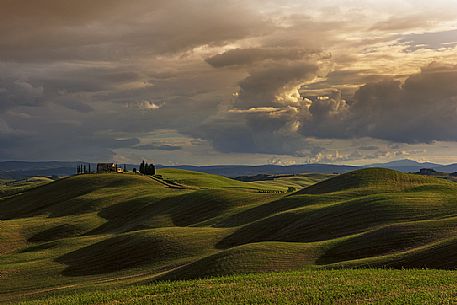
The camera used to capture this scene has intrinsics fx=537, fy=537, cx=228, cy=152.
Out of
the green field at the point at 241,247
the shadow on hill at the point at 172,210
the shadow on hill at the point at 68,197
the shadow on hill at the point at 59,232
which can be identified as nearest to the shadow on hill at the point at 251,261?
the green field at the point at 241,247

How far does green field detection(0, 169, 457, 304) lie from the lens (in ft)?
109

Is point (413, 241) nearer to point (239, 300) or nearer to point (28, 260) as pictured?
point (239, 300)

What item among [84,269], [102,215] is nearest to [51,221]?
[102,215]

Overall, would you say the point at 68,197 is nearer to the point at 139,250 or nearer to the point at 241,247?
the point at 139,250

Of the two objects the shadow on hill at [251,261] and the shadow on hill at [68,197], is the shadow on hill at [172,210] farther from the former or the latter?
the shadow on hill at [251,261]

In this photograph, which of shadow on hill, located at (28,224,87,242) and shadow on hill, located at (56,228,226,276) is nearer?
shadow on hill, located at (56,228,226,276)

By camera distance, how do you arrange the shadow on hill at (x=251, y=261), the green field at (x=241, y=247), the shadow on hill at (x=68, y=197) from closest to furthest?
the green field at (x=241, y=247), the shadow on hill at (x=251, y=261), the shadow on hill at (x=68, y=197)

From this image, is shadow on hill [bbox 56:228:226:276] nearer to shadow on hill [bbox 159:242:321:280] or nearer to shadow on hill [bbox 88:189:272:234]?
shadow on hill [bbox 159:242:321:280]

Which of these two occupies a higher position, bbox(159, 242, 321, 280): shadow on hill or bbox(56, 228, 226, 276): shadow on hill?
bbox(159, 242, 321, 280): shadow on hill

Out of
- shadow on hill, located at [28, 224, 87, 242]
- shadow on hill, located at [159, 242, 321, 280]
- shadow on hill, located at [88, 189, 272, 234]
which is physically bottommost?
shadow on hill, located at [28, 224, 87, 242]

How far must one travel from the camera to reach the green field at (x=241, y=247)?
33250 millimetres

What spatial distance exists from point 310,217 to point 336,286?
49505 mm

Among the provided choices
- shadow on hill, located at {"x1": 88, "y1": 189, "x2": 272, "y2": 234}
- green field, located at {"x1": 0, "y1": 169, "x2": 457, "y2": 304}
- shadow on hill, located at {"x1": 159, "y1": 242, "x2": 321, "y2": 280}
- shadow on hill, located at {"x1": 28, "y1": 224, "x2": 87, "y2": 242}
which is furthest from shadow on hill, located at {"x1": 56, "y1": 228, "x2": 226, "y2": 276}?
shadow on hill, located at {"x1": 28, "y1": 224, "x2": 87, "y2": 242}

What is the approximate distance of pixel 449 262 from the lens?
42031 millimetres
